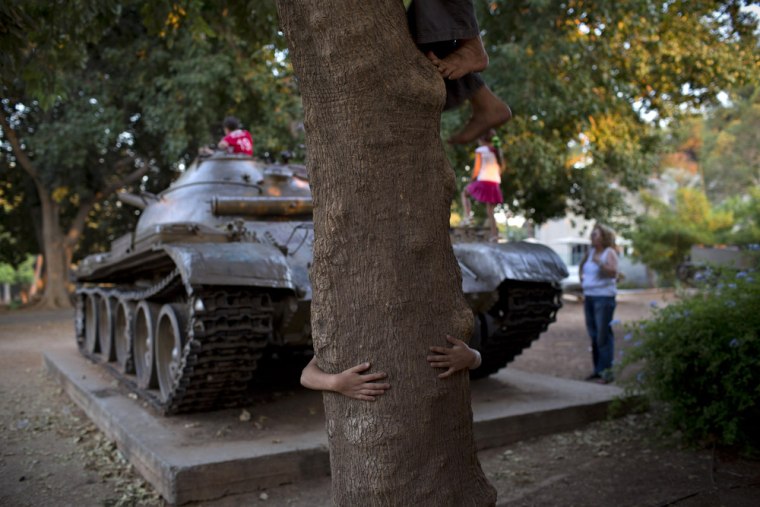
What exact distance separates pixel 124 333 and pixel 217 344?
3305 millimetres

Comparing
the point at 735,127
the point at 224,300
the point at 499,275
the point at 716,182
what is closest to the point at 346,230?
the point at 224,300

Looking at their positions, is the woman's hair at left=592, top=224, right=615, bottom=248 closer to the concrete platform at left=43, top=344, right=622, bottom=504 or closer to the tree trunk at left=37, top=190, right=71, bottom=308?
the concrete platform at left=43, top=344, right=622, bottom=504

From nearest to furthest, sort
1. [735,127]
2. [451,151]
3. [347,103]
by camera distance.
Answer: [347,103]
[451,151]
[735,127]

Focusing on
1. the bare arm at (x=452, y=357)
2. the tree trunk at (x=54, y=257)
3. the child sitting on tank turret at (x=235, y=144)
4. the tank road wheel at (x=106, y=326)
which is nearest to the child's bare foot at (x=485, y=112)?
the bare arm at (x=452, y=357)

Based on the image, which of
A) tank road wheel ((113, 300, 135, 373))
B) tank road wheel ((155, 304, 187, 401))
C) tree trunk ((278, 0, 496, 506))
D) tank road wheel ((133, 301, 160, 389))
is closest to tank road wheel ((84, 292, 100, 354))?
tank road wheel ((113, 300, 135, 373))

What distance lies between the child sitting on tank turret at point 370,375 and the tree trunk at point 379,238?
3cm

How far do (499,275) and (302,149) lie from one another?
28.6 feet

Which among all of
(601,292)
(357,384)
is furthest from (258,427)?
(601,292)

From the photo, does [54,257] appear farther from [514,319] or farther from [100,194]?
[514,319]

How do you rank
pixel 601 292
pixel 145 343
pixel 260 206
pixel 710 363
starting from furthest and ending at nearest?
pixel 601 292
pixel 145 343
pixel 260 206
pixel 710 363

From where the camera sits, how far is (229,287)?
526 cm

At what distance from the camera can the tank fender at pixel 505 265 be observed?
6.41 meters

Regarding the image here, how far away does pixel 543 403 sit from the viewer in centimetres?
632

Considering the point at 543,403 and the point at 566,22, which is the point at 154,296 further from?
the point at 566,22
